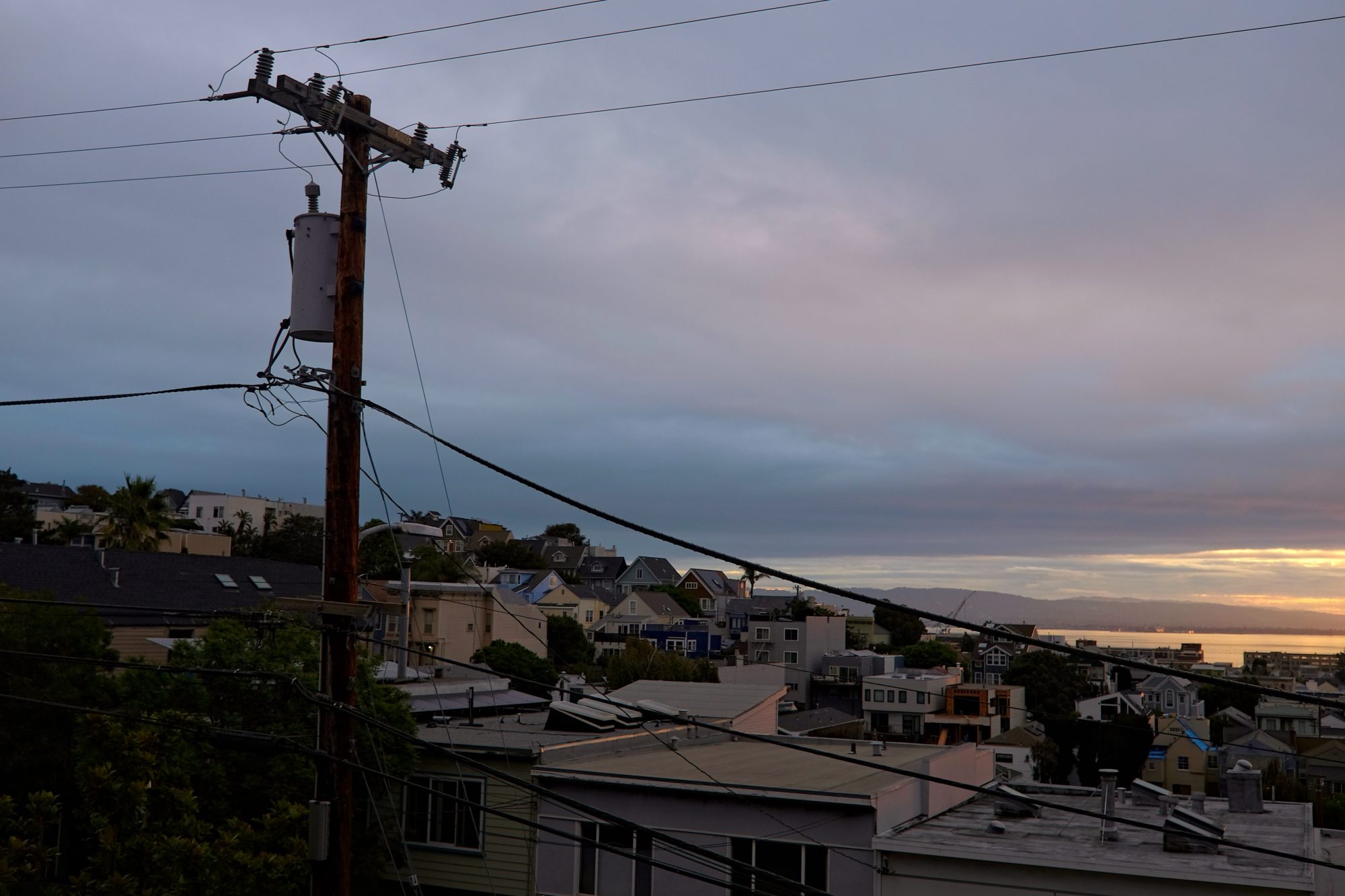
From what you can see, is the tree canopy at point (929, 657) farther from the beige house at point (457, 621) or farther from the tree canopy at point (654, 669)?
the beige house at point (457, 621)

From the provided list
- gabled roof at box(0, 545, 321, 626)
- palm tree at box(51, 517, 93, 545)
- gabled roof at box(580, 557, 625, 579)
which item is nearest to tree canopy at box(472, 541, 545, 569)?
gabled roof at box(580, 557, 625, 579)

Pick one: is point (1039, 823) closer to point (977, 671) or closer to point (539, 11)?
point (539, 11)

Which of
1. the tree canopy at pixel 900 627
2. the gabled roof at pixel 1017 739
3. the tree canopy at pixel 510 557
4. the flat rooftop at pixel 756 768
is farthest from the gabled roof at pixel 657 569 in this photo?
the flat rooftop at pixel 756 768

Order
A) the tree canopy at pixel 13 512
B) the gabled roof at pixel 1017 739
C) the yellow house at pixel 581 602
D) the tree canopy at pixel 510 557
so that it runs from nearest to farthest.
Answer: the gabled roof at pixel 1017 739, the tree canopy at pixel 13 512, the yellow house at pixel 581 602, the tree canopy at pixel 510 557

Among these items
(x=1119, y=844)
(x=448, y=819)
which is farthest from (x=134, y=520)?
(x=1119, y=844)

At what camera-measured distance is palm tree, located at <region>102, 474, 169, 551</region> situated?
198 ft

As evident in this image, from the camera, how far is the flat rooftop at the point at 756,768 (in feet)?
61.6

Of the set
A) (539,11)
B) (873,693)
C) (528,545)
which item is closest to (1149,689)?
(873,693)

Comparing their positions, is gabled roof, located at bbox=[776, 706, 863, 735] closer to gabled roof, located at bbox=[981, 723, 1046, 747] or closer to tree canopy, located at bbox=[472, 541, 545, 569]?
gabled roof, located at bbox=[981, 723, 1046, 747]

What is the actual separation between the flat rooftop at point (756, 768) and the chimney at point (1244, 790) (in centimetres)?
581

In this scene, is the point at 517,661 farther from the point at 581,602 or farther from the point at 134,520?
the point at 581,602

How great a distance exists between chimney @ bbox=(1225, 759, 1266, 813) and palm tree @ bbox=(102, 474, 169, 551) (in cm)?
5579

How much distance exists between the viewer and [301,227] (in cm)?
1175

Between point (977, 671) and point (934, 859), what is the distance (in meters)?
130
